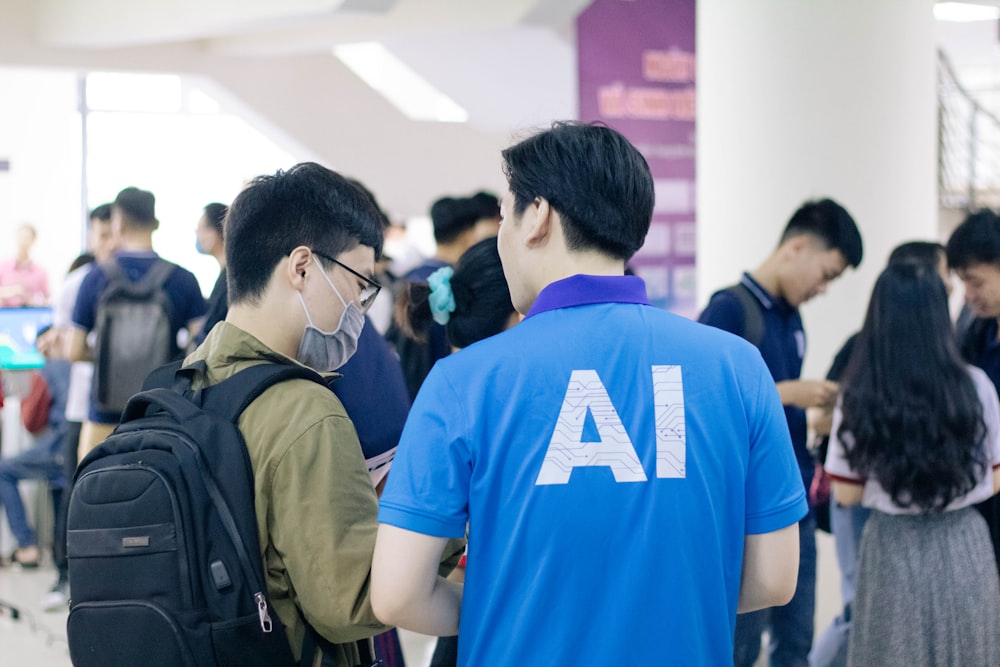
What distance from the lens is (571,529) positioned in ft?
4.36

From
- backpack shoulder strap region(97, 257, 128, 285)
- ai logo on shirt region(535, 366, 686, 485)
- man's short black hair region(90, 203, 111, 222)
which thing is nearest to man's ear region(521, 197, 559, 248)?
ai logo on shirt region(535, 366, 686, 485)

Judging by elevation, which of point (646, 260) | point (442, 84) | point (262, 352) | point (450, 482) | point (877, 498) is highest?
point (442, 84)

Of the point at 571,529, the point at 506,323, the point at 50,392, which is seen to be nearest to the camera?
the point at 571,529

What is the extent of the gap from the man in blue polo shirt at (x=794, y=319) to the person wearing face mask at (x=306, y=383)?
1.76m

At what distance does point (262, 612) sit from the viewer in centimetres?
139

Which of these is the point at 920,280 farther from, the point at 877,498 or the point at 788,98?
the point at 788,98

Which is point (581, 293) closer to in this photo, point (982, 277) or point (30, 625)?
point (982, 277)

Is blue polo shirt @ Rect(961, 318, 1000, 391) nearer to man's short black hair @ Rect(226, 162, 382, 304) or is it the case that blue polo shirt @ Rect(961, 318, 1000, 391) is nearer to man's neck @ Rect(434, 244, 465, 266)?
man's neck @ Rect(434, 244, 465, 266)

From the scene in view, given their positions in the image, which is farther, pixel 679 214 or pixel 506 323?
pixel 679 214

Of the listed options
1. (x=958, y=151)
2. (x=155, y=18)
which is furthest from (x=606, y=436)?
(x=958, y=151)

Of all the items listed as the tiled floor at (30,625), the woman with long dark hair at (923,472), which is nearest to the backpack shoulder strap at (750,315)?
the woman with long dark hair at (923,472)

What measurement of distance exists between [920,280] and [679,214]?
14.5 ft

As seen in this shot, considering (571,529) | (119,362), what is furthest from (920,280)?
(119,362)

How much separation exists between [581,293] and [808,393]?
1974 mm
